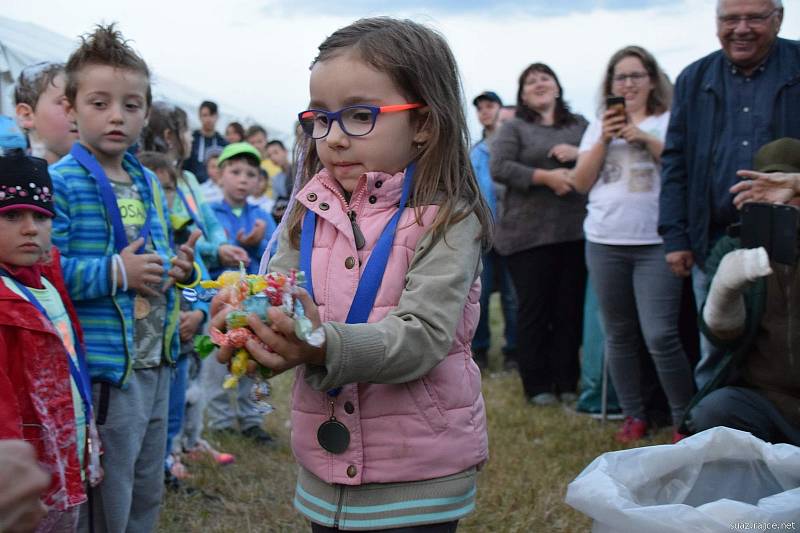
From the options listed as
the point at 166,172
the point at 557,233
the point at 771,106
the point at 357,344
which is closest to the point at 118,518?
the point at 357,344

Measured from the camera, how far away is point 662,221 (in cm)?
427

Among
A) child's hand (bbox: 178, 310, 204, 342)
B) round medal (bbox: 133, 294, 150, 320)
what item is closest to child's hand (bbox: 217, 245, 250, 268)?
child's hand (bbox: 178, 310, 204, 342)

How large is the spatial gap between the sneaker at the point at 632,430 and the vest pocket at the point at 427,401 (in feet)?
10.5

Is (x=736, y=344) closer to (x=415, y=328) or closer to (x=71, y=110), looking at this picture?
(x=415, y=328)

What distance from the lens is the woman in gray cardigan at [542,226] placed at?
18.4 feet

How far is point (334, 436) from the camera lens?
1892 millimetres

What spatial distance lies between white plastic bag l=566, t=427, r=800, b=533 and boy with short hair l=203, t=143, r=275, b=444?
3.02 meters

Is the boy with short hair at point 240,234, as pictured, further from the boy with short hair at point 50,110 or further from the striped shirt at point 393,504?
the striped shirt at point 393,504

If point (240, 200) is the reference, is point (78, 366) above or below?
below

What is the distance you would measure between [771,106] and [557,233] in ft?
6.52

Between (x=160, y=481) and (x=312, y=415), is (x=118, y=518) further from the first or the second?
(x=312, y=415)

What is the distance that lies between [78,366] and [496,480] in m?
2.22

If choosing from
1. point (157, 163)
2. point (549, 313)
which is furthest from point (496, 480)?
point (157, 163)

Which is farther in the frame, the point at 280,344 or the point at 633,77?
the point at 633,77
